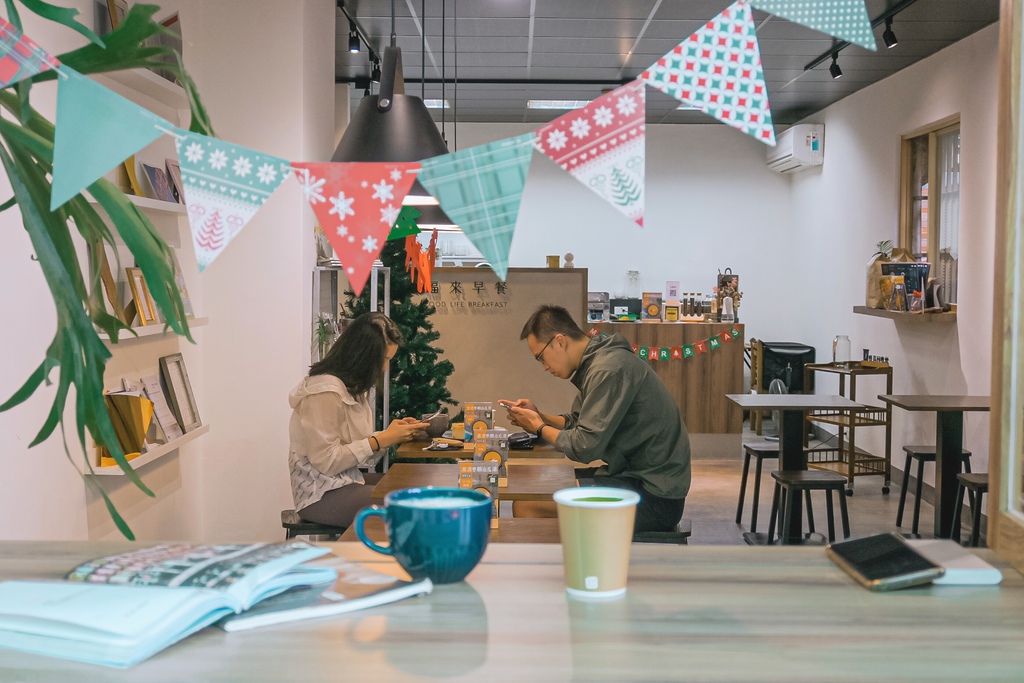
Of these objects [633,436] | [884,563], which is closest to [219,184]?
[884,563]

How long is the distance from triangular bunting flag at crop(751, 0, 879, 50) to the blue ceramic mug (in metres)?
0.76

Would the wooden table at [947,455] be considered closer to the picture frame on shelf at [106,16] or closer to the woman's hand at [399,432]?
the woman's hand at [399,432]

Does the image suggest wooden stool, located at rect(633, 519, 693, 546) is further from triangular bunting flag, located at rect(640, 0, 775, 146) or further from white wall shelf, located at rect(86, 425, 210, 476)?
triangular bunting flag, located at rect(640, 0, 775, 146)

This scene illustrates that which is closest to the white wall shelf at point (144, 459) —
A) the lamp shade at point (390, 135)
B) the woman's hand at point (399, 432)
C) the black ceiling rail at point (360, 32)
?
the woman's hand at point (399, 432)

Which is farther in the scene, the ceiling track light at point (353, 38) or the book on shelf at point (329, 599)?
the ceiling track light at point (353, 38)

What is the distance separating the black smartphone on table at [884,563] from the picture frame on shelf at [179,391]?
10.6 feet

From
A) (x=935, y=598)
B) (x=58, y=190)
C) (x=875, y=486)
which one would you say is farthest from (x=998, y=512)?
(x=875, y=486)

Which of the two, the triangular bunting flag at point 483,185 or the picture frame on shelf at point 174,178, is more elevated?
the picture frame on shelf at point 174,178

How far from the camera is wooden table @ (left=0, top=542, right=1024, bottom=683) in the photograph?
82cm

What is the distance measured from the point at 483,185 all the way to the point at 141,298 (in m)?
2.40

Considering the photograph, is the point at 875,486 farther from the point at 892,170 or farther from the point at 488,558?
the point at 488,558

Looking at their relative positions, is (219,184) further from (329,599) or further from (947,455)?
(947,455)

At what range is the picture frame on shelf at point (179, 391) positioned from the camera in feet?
12.7

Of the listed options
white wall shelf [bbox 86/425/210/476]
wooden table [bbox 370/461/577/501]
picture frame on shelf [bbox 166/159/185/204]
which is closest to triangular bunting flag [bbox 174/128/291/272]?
wooden table [bbox 370/461/577/501]
